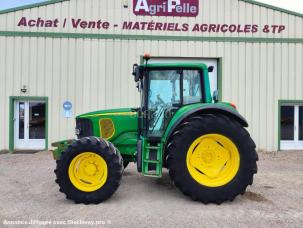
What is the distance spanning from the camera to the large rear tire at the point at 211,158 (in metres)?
5.50

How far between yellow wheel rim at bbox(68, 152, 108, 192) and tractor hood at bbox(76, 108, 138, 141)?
3.09ft

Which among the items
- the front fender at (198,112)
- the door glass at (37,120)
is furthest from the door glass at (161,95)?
the door glass at (37,120)

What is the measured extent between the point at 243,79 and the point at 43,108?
8.48 m

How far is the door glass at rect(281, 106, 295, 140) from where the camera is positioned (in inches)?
562

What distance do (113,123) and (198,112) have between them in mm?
1732

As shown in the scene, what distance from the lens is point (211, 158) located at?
A: 18.8 ft

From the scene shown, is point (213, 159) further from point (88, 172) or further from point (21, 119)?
point (21, 119)

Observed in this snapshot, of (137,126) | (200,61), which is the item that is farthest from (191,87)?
(200,61)

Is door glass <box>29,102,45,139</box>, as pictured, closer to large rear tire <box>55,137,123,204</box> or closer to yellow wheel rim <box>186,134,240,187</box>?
large rear tire <box>55,137,123,204</box>

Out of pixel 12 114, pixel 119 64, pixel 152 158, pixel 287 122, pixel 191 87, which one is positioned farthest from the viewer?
pixel 287 122

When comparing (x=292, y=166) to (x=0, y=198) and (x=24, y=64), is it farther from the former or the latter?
(x=24, y=64)

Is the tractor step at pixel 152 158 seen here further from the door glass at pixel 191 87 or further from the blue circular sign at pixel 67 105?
the blue circular sign at pixel 67 105

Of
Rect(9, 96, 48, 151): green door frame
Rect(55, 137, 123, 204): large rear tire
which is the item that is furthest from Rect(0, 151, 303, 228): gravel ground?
Rect(9, 96, 48, 151): green door frame

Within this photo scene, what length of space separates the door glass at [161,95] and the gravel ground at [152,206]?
1312 mm
